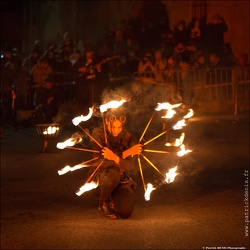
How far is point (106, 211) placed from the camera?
7.95 m

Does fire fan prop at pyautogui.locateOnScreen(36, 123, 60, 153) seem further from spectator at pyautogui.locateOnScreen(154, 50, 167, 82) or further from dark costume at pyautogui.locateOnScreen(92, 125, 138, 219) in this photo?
dark costume at pyautogui.locateOnScreen(92, 125, 138, 219)

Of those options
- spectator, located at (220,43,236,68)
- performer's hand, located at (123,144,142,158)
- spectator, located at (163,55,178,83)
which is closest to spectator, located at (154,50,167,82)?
spectator, located at (163,55,178,83)

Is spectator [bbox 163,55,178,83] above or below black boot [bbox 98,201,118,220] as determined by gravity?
above

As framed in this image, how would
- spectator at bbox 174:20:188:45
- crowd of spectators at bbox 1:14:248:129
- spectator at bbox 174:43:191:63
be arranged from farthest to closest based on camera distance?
spectator at bbox 174:20:188:45, spectator at bbox 174:43:191:63, crowd of spectators at bbox 1:14:248:129

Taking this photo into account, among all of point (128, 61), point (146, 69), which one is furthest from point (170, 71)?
point (128, 61)

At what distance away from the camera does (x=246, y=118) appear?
1600 cm

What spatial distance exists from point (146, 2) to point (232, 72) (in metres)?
6.90

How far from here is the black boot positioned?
7887mm

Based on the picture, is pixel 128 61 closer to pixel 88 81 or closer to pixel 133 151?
pixel 88 81

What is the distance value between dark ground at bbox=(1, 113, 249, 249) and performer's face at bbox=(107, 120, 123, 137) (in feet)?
3.52

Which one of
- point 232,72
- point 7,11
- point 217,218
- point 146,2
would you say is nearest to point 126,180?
point 217,218

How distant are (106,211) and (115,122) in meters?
1.12

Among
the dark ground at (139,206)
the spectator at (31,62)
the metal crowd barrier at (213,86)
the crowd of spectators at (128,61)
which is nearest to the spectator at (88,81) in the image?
the crowd of spectators at (128,61)

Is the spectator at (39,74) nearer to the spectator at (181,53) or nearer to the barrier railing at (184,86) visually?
the barrier railing at (184,86)
